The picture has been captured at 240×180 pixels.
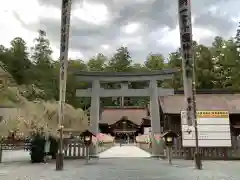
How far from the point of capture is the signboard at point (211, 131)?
1356 cm

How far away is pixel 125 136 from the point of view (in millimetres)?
43312

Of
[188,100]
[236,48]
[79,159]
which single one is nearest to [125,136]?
[236,48]

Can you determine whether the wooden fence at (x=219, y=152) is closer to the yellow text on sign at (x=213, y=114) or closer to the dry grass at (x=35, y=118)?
the yellow text on sign at (x=213, y=114)

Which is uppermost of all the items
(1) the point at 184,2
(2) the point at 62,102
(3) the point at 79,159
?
(1) the point at 184,2

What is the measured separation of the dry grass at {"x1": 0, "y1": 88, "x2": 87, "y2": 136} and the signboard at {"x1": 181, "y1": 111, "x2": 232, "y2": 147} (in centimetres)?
678

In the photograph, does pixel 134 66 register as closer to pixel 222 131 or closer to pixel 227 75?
pixel 227 75

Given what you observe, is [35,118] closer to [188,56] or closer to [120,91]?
[188,56]

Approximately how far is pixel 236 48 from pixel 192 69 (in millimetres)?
28039

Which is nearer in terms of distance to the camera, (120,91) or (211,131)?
(211,131)

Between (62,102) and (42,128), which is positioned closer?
(62,102)

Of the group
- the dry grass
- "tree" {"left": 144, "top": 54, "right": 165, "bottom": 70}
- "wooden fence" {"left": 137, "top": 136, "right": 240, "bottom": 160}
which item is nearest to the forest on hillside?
"tree" {"left": 144, "top": 54, "right": 165, "bottom": 70}

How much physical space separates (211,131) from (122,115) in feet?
97.1

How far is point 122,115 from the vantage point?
42.9 metres

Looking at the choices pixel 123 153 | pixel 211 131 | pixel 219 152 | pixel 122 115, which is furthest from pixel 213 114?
pixel 122 115
